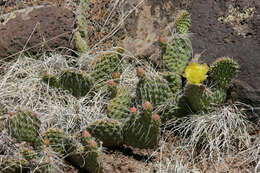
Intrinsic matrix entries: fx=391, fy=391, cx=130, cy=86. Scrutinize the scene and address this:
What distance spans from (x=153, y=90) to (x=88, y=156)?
2.19ft

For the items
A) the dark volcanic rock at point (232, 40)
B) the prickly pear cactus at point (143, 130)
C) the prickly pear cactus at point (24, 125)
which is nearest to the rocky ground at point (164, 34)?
the dark volcanic rock at point (232, 40)

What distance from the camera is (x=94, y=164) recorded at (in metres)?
2.41

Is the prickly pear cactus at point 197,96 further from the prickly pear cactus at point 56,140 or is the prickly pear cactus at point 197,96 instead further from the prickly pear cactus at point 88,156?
the prickly pear cactus at point 56,140

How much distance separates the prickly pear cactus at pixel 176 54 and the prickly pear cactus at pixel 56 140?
3.17 ft

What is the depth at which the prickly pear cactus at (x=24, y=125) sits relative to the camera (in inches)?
98.0

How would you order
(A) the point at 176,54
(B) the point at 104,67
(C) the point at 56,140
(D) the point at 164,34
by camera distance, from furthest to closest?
(D) the point at 164,34 < (B) the point at 104,67 < (A) the point at 176,54 < (C) the point at 56,140

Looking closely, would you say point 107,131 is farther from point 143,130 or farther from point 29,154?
point 29,154

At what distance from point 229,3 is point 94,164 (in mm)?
1685

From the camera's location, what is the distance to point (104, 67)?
10.1 feet

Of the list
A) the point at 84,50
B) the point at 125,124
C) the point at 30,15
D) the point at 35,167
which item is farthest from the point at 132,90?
the point at 30,15

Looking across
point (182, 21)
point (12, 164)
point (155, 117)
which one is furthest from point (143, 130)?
point (182, 21)

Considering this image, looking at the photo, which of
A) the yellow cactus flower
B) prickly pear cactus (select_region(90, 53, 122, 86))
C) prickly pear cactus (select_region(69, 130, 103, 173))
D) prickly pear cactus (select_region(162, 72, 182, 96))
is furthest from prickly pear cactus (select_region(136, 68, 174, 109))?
prickly pear cactus (select_region(69, 130, 103, 173))

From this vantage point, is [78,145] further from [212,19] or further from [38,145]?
[212,19]

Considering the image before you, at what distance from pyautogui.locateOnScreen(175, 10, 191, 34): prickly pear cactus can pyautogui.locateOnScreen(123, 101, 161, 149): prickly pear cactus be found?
0.80 metres
